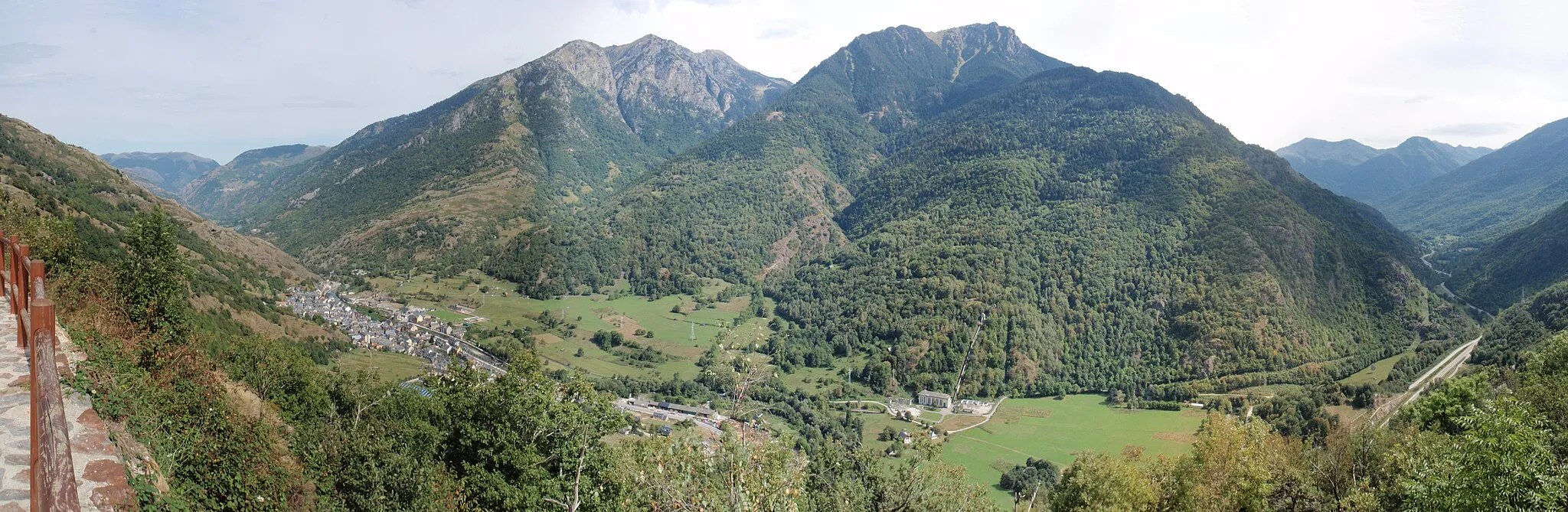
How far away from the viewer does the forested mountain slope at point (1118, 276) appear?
8425 centimetres

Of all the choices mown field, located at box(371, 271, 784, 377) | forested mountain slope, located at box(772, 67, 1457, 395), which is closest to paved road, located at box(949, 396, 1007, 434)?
forested mountain slope, located at box(772, 67, 1457, 395)

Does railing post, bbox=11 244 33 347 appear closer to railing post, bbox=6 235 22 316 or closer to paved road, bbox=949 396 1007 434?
railing post, bbox=6 235 22 316

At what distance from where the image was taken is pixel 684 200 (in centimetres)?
16388

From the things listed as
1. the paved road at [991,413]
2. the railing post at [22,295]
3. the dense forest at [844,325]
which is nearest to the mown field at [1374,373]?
the dense forest at [844,325]

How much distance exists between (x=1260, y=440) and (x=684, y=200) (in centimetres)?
14896

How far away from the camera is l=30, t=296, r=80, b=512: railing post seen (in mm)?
2943

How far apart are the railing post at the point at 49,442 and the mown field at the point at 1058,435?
55.9 m

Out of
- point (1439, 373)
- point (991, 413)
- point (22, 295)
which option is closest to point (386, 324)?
point (991, 413)

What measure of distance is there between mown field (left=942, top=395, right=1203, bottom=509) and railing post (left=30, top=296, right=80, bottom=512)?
55900 mm

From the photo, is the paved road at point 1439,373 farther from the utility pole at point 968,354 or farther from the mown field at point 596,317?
the mown field at point 596,317

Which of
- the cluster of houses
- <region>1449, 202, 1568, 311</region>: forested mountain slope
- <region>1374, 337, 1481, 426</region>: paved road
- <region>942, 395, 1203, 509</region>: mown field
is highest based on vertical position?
<region>1449, 202, 1568, 311</region>: forested mountain slope

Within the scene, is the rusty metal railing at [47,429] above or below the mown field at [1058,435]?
above

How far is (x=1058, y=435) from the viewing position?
2635 inches

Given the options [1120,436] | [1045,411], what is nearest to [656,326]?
[1045,411]
